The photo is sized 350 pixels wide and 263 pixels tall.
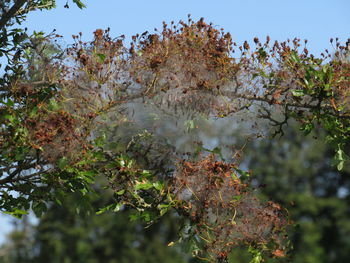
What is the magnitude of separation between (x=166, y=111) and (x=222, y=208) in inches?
52.4

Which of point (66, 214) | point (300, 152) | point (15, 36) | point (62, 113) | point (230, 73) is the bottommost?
point (62, 113)

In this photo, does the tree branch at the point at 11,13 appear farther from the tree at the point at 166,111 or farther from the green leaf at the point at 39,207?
the green leaf at the point at 39,207

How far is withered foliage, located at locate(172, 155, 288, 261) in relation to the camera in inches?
253

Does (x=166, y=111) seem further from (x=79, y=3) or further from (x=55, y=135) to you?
(x=79, y=3)

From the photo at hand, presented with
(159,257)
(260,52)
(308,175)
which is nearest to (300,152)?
(308,175)

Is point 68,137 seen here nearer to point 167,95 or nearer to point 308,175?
point 167,95

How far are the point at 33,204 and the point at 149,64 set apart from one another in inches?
88.2

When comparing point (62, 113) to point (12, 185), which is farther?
point (12, 185)

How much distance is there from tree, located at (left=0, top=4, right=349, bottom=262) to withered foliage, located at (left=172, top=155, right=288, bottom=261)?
0.04ft

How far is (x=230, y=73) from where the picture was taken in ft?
22.3

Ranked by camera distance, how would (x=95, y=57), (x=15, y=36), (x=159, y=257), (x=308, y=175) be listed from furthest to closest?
(x=308, y=175) < (x=159, y=257) < (x=15, y=36) < (x=95, y=57)

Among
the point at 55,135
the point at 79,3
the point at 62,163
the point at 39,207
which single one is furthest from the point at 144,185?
the point at 79,3

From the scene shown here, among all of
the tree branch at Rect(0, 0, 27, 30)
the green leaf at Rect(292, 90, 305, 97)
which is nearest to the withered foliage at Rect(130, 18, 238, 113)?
the green leaf at Rect(292, 90, 305, 97)

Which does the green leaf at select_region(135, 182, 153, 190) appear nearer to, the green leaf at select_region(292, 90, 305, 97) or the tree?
the tree
